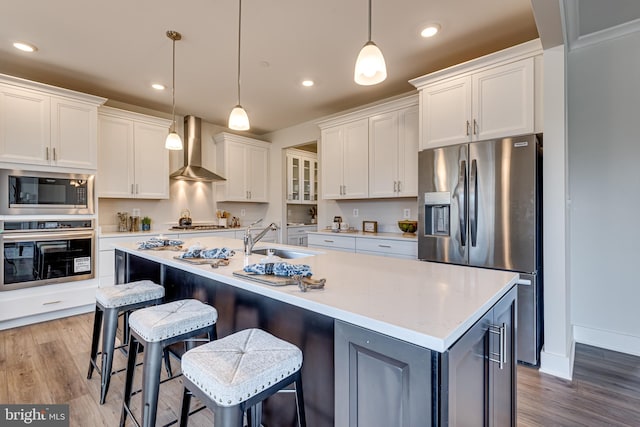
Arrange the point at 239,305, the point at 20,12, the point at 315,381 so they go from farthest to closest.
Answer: the point at 20,12, the point at 239,305, the point at 315,381

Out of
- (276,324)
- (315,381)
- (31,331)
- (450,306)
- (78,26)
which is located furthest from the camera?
(31,331)

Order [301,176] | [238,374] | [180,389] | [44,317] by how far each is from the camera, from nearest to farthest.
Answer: [238,374] → [180,389] → [44,317] → [301,176]

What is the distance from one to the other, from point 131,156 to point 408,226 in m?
3.76

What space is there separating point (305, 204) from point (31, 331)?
453 cm

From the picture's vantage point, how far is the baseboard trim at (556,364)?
2.16 metres

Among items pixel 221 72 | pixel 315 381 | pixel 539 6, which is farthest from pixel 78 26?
pixel 539 6

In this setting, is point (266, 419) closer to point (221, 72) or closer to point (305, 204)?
point (221, 72)

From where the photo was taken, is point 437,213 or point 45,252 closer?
point 437,213

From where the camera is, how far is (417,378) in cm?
82

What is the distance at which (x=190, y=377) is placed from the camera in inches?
42.1

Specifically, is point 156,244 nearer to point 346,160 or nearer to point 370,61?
point 370,61

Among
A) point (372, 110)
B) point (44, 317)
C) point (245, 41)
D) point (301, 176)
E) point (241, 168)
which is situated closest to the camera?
point (245, 41)

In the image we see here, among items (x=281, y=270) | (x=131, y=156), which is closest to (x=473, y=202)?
(x=281, y=270)

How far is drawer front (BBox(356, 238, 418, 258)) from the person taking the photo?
10.6ft
